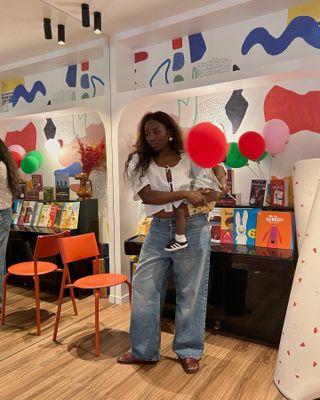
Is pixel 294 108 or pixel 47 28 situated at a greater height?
pixel 47 28

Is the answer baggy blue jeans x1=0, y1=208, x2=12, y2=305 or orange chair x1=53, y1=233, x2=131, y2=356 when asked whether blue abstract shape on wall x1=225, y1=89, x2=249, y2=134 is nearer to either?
orange chair x1=53, y1=233, x2=131, y2=356

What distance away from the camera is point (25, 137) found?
2.67 metres

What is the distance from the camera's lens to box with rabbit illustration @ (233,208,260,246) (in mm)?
2629

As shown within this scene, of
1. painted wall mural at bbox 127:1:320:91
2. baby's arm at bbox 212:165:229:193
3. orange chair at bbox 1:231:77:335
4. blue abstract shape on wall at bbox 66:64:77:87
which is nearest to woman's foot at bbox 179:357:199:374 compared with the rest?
baby's arm at bbox 212:165:229:193

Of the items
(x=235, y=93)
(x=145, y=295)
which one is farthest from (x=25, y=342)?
(x=235, y=93)

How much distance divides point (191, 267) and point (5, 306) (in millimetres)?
1415

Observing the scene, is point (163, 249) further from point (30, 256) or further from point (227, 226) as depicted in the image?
point (30, 256)

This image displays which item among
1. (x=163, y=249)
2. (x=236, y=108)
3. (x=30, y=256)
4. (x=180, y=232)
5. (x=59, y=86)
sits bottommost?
(x=30, y=256)

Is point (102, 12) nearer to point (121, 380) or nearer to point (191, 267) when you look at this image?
point (191, 267)

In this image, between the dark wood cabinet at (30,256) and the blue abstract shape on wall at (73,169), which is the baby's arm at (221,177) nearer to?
the dark wood cabinet at (30,256)

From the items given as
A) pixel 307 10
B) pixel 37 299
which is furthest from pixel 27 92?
pixel 307 10

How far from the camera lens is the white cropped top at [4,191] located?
2.42m

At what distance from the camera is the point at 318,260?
186 cm

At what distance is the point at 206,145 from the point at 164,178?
0.33 metres
